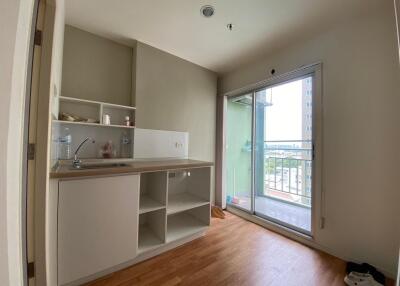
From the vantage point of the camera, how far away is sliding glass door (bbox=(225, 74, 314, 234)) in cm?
246

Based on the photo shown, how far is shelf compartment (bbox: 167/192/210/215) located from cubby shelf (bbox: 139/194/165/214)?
130 mm

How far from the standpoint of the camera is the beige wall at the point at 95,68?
182cm

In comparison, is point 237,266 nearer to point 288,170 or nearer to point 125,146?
point 125,146

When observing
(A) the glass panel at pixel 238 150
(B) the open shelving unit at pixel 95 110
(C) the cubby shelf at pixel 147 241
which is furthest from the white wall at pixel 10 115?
(A) the glass panel at pixel 238 150

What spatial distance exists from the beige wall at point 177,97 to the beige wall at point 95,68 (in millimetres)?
211

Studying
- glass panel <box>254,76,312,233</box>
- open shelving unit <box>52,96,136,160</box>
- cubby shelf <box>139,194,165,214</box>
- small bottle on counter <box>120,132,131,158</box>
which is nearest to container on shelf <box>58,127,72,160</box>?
open shelving unit <box>52,96,136,160</box>

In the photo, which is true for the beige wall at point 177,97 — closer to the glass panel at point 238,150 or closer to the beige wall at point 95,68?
the beige wall at point 95,68

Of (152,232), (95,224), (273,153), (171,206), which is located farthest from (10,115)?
(273,153)

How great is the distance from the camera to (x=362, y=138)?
157 centimetres

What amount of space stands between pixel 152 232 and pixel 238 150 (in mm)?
1989

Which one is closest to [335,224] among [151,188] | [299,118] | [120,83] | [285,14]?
[299,118]

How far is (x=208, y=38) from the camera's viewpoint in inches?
79.6

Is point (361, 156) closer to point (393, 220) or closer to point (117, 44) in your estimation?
point (393, 220)

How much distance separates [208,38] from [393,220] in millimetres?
2424
